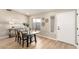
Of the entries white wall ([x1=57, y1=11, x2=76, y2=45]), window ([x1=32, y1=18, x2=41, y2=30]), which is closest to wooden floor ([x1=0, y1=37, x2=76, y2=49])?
white wall ([x1=57, y1=11, x2=76, y2=45])

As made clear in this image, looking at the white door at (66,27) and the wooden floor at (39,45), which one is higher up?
the white door at (66,27)

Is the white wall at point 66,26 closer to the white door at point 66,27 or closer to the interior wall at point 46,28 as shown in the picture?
the white door at point 66,27

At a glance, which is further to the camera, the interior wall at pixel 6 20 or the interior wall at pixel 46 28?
the interior wall at pixel 46 28

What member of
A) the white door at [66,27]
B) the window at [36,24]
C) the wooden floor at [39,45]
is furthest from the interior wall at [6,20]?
the white door at [66,27]

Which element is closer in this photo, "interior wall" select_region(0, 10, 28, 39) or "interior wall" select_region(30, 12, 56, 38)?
"interior wall" select_region(0, 10, 28, 39)

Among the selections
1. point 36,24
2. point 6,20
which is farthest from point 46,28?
point 6,20

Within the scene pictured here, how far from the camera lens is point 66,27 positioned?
1.40 meters

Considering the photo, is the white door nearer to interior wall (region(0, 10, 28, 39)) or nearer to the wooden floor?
the wooden floor

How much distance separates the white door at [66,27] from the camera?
1.31 m

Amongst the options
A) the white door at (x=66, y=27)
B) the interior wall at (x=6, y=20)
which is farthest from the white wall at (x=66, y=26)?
the interior wall at (x=6, y=20)

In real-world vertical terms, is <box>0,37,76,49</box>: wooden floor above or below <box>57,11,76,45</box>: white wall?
below

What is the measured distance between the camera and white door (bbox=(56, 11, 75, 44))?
1.31m
